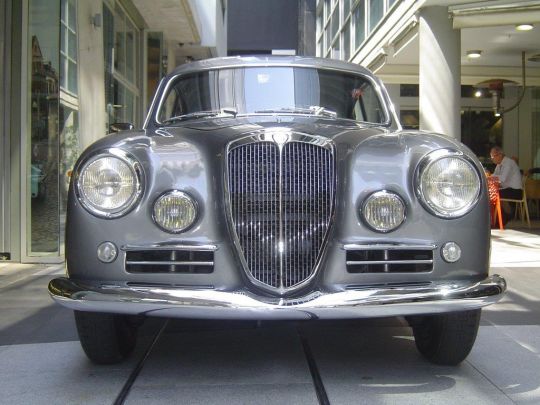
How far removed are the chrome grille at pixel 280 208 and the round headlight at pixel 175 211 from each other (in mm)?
201

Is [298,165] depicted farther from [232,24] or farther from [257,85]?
A: [232,24]

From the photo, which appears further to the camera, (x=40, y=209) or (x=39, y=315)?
(x=40, y=209)

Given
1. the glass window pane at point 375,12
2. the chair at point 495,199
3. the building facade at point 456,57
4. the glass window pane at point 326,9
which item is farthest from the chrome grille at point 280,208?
the glass window pane at point 326,9

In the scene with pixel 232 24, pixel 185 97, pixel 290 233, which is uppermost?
pixel 232 24

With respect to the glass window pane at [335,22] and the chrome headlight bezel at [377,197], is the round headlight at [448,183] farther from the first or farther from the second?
the glass window pane at [335,22]

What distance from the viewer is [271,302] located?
113 inches

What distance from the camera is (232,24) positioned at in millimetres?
30594

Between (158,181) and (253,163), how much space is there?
45cm

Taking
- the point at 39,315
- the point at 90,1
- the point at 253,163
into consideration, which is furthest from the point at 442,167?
the point at 90,1

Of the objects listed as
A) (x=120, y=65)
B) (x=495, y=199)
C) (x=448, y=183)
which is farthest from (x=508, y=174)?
(x=448, y=183)

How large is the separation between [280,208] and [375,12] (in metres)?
11.7

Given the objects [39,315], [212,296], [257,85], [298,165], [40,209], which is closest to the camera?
[212,296]

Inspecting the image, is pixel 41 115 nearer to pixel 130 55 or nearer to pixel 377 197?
pixel 130 55

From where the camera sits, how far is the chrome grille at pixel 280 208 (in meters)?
3.01
